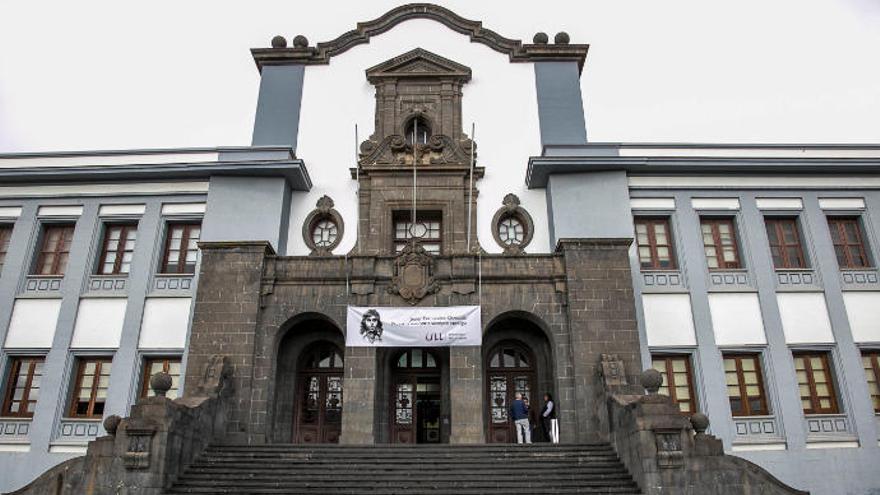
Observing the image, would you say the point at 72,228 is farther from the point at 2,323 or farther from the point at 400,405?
the point at 400,405

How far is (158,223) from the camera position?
64.6 feet

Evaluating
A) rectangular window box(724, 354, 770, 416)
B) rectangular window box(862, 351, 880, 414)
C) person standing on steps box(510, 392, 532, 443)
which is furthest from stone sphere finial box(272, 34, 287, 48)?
rectangular window box(862, 351, 880, 414)

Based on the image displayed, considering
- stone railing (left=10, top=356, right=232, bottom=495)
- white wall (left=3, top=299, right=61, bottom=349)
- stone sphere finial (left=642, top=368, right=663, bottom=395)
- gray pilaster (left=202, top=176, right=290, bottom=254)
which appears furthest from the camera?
gray pilaster (left=202, top=176, right=290, bottom=254)

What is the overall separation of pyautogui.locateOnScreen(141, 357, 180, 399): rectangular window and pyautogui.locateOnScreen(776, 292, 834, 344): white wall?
16.8 metres

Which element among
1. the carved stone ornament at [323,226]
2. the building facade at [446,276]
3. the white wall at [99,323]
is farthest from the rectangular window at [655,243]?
the white wall at [99,323]

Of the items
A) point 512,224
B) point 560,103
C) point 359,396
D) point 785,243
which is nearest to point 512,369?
point 512,224

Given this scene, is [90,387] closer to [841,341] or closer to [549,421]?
[549,421]

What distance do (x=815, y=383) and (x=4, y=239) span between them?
24.2 metres

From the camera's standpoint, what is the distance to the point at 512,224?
19.9 meters

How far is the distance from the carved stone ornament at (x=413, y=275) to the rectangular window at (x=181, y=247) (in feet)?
20.1

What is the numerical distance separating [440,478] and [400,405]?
4938 millimetres

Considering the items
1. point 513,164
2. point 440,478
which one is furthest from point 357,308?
point 513,164

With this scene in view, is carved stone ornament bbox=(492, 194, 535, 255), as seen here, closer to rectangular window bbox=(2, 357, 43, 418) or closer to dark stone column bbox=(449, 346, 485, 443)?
dark stone column bbox=(449, 346, 485, 443)

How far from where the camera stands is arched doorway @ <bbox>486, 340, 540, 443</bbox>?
17969 mm
